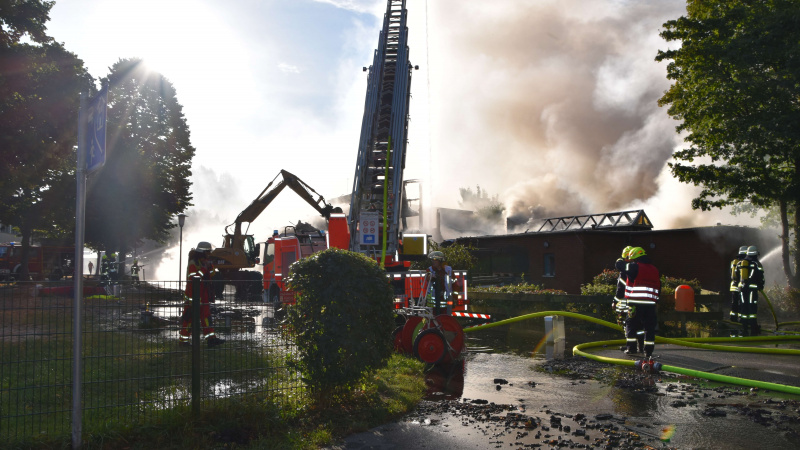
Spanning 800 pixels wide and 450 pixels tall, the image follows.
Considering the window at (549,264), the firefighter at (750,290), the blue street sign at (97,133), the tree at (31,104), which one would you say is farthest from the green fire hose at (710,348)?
the tree at (31,104)

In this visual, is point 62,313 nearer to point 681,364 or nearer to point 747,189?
point 681,364

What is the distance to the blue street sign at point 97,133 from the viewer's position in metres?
4.38

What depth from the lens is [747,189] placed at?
789 inches

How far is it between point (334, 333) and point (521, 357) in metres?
4.89

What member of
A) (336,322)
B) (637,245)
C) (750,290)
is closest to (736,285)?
(750,290)

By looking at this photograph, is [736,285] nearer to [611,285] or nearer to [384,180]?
[611,285]

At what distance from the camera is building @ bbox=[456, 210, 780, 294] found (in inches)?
836

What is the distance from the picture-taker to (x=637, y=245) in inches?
883

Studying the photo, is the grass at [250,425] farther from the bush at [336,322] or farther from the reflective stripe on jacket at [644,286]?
the reflective stripe on jacket at [644,286]

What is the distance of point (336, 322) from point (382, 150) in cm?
1026

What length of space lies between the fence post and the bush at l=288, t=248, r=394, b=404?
3.24 ft

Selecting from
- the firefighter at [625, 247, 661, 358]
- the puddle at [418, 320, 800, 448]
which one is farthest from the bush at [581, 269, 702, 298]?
the puddle at [418, 320, 800, 448]

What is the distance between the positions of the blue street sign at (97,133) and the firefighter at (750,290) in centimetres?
1244

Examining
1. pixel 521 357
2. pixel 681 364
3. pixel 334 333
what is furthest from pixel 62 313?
pixel 681 364
